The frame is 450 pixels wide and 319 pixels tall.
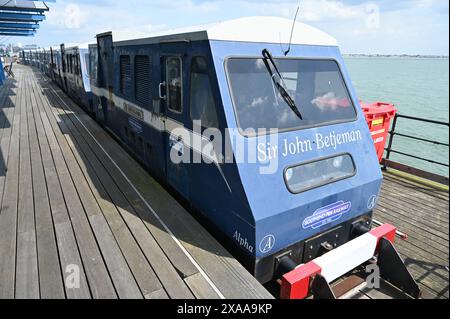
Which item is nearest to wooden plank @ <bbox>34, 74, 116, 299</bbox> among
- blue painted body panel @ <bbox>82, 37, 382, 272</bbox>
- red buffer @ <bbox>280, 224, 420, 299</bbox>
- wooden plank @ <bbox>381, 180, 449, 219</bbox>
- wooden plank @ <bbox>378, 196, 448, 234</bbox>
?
blue painted body panel @ <bbox>82, 37, 382, 272</bbox>

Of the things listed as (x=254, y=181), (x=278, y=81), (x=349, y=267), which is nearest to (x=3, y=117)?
(x=278, y=81)

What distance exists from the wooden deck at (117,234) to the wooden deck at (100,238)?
0.01 m

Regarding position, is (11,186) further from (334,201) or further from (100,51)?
(334,201)

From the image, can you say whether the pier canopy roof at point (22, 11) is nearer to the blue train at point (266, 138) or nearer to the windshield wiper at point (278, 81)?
the blue train at point (266, 138)

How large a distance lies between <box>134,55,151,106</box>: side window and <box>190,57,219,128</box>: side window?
1487mm

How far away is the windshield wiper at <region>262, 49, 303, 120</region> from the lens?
3.31 metres

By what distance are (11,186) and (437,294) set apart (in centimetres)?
589

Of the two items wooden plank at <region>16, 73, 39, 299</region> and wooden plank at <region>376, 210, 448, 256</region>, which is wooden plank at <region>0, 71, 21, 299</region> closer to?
wooden plank at <region>16, 73, 39, 299</region>

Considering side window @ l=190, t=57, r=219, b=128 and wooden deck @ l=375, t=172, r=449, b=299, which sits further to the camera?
wooden deck @ l=375, t=172, r=449, b=299

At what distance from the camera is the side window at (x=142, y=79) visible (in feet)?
15.5

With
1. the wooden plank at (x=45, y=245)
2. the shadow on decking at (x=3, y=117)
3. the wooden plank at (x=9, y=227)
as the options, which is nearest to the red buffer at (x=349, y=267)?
the wooden plank at (x=45, y=245)

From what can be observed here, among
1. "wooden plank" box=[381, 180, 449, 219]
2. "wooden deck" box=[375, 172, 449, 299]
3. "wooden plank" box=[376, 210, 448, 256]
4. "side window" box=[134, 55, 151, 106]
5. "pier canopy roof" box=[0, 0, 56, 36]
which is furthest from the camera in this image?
"pier canopy roof" box=[0, 0, 56, 36]

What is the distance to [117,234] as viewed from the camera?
11.7 feet
